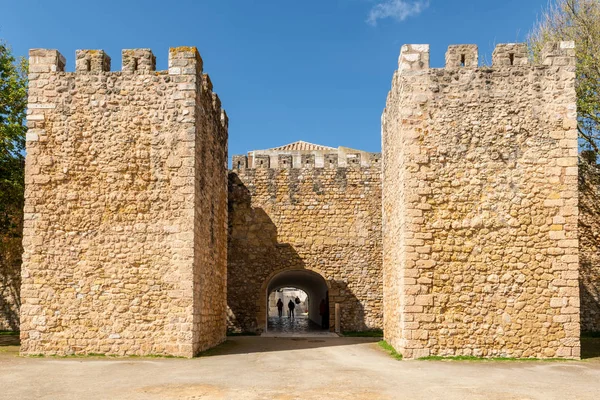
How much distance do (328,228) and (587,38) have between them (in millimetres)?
8373

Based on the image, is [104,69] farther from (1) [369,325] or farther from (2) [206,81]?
(1) [369,325]

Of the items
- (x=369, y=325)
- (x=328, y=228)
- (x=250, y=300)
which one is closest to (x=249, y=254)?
(x=250, y=300)

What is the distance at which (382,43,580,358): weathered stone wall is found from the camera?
386 inches

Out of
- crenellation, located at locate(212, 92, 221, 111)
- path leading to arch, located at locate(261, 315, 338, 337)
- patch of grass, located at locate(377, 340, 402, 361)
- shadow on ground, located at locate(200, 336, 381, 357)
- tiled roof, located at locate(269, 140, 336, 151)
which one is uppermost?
tiled roof, located at locate(269, 140, 336, 151)

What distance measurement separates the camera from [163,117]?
10.6 metres

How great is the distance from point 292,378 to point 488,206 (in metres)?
4.63

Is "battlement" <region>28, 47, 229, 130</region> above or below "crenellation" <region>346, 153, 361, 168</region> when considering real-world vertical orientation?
above

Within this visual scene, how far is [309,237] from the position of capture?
56.0 feet

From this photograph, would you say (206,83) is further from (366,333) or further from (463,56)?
(366,333)

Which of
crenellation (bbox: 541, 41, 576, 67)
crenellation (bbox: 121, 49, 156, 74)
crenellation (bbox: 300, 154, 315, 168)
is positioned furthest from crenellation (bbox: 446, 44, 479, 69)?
crenellation (bbox: 300, 154, 315, 168)

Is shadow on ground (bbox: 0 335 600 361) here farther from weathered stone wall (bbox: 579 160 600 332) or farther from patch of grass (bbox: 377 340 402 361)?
weathered stone wall (bbox: 579 160 600 332)

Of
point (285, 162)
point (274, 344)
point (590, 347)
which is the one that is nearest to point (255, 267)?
point (285, 162)

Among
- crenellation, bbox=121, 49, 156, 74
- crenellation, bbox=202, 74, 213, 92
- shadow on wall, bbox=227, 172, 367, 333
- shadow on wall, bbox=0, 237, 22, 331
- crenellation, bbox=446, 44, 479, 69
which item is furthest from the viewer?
shadow on wall, bbox=227, 172, 367, 333

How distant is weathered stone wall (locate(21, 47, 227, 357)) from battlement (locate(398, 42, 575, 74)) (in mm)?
3956
